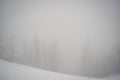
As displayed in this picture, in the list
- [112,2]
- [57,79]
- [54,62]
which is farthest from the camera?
[54,62]

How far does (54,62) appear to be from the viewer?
6.83ft

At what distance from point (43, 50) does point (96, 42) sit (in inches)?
38.7

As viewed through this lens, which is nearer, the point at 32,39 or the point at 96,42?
the point at 96,42

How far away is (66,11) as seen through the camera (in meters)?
2.01

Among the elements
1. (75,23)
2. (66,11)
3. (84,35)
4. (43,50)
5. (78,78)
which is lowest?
(78,78)

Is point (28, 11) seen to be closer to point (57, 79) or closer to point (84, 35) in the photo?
point (84, 35)

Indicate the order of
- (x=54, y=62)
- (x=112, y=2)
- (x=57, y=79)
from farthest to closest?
1. (x=54, y=62)
2. (x=112, y=2)
3. (x=57, y=79)

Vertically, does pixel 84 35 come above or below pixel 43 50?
above

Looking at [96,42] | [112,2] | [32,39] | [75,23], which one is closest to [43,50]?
[32,39]

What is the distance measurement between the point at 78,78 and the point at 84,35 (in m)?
0.76

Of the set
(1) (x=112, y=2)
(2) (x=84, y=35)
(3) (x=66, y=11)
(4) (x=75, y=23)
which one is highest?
(1) (x=112, y=2)

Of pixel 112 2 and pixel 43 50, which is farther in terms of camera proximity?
pixel 43 50

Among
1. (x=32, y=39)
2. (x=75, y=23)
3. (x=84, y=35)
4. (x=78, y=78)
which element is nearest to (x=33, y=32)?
(x=32, y=39)

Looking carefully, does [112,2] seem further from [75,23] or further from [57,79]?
[57,79]
